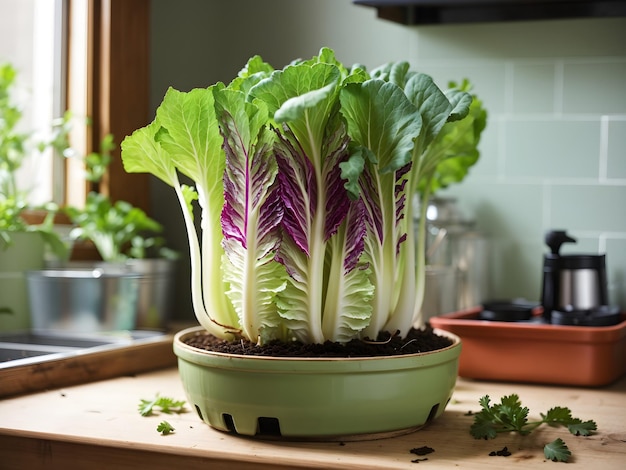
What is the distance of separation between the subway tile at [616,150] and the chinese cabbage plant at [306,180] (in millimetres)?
770

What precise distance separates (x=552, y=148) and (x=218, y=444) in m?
1.07

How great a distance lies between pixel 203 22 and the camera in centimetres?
206

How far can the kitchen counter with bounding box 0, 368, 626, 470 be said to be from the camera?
97 cm

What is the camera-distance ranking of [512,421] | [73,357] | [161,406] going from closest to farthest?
[512,421] → [161,406] → [73,357]

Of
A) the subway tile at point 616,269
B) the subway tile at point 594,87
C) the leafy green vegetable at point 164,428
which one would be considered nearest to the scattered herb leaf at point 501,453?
the leafy green vegetable at point 164,428

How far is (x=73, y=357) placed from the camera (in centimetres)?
141

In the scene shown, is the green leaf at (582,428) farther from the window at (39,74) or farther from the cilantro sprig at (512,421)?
the window at (39,74)

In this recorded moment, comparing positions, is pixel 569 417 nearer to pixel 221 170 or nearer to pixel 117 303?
pixel 221 170

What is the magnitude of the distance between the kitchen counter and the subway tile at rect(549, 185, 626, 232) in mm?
571

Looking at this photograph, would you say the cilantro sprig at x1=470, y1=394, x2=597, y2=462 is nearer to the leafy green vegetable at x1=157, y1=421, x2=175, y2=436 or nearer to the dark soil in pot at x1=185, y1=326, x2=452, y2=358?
the dark soil in pot at x1=185, y1=326, x2=452, y2=358

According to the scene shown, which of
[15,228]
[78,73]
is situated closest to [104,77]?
[78,73]

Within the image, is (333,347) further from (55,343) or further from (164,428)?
(55,343)

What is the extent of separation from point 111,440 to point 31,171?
3.51 ft

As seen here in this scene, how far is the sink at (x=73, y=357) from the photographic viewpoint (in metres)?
1.32
